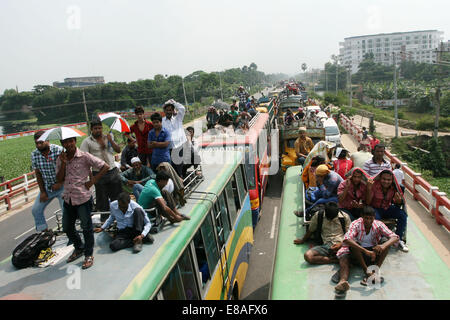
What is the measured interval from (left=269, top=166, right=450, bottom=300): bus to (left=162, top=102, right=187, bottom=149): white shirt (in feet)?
8.76

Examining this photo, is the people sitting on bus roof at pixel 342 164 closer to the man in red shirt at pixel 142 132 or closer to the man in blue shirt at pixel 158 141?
the man in blue shirt at pixel 158 141

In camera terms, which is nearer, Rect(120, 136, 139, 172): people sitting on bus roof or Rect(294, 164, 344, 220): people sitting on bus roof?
Rect(294, 164, 344, 220): people sitting on bus roof

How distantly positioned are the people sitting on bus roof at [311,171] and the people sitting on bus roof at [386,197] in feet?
4.92

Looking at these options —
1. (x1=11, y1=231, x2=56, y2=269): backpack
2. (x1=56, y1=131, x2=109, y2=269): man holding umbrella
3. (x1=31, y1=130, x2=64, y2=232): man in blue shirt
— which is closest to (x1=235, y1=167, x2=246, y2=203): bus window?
(x1=31, y1=130, x2=64, y2=232): man in blue shirt

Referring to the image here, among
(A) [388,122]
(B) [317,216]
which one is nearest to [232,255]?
(B) [317,216]

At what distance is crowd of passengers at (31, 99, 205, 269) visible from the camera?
4.07m

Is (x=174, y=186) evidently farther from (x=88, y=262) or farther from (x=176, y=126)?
(x=88, y=262)

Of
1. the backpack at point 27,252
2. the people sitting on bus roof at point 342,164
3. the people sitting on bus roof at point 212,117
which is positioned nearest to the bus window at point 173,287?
the backpack at point 27,252

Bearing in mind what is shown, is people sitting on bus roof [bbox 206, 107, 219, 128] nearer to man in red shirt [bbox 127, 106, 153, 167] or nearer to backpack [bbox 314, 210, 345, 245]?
man in red shirt [bbox 127, 106, 153, 167]

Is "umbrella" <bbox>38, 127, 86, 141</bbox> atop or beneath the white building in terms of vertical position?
beneath

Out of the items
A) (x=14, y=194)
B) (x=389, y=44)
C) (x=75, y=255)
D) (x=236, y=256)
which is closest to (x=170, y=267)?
(x=75, y=255)

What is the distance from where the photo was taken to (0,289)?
3412 mm
